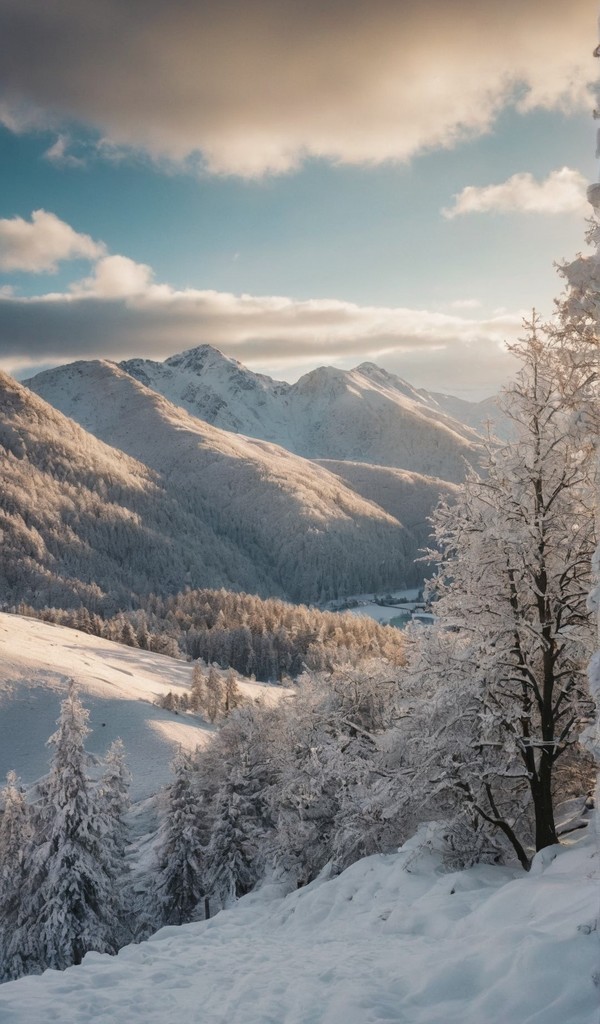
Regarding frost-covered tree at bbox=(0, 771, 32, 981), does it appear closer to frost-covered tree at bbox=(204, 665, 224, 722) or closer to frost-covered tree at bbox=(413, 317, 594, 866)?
frost-covered tree at bbox=(413, 317, 594, 866)

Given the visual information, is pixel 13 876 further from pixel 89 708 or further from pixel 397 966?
pixel 89 708

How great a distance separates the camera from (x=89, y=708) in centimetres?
6738

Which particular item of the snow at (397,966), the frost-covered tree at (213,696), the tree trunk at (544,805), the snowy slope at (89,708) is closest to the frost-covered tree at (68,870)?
the snow at (397,966)

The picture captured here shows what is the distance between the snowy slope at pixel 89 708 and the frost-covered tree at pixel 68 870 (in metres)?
27.1

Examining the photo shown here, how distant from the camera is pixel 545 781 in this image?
12680 millimetres

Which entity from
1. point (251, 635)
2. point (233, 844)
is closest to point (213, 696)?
point (251, 635)

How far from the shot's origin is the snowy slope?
2329 inches

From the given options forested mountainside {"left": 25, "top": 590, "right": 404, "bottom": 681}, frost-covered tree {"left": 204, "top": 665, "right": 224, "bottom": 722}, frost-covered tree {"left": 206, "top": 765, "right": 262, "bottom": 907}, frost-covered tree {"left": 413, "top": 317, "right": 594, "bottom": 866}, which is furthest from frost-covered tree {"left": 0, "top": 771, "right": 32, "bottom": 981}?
forested mountainside {"left": 25, "top": 590, "right": 404, "bottom": 681}

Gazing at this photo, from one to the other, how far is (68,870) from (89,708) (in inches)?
1658

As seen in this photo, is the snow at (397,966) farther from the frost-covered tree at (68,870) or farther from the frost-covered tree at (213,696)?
the frost-covered tree at (213,696)

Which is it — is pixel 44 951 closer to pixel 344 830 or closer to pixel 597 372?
pixel 344 830

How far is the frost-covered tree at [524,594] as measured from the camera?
1228cm

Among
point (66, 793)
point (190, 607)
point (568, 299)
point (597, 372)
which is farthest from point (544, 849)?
point (190, 607)

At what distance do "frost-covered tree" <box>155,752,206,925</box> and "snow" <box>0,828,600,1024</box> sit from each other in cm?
2146
